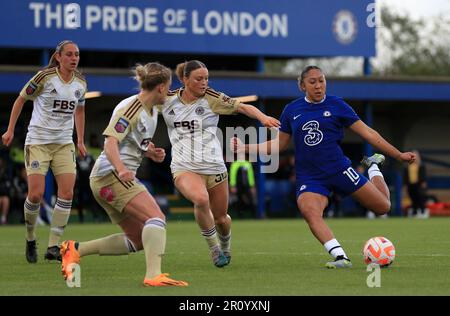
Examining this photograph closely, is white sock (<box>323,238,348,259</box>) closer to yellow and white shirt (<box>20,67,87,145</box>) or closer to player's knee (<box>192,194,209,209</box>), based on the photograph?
player's knee (<box>192,194,209,209</box>)

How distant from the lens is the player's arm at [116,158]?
8.41 m

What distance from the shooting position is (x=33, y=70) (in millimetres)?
24469

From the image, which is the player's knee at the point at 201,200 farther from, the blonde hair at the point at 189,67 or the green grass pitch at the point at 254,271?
the blonde hair at the point at 189,67

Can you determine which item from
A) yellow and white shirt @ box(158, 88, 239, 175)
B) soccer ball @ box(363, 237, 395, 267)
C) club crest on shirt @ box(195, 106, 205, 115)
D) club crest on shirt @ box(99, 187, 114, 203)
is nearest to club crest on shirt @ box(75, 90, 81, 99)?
yellow and white shirt @ box(158, 88, 239, 175)

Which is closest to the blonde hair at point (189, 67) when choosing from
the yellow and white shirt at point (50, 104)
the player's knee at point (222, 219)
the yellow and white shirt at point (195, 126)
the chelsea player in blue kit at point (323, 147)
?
the yellow and white shirt at point (195, 126)

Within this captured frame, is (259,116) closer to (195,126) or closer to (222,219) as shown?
(195,126)

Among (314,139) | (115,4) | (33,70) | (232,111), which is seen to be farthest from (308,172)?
(115,4)

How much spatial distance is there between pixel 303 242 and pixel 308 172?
449 centimetres

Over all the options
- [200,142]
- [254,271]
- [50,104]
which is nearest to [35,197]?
[50,104]

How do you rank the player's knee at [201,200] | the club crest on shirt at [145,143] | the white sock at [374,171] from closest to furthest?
the club crest on shirt at [145,143] < the player's knee at [201,200] < the white sock at [374,171]

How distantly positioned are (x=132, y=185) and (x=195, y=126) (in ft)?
7.24

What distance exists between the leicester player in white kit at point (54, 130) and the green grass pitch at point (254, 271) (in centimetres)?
62

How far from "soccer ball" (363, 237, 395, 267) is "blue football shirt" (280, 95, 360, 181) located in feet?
2.95

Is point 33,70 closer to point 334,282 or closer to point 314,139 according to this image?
point 314,139
